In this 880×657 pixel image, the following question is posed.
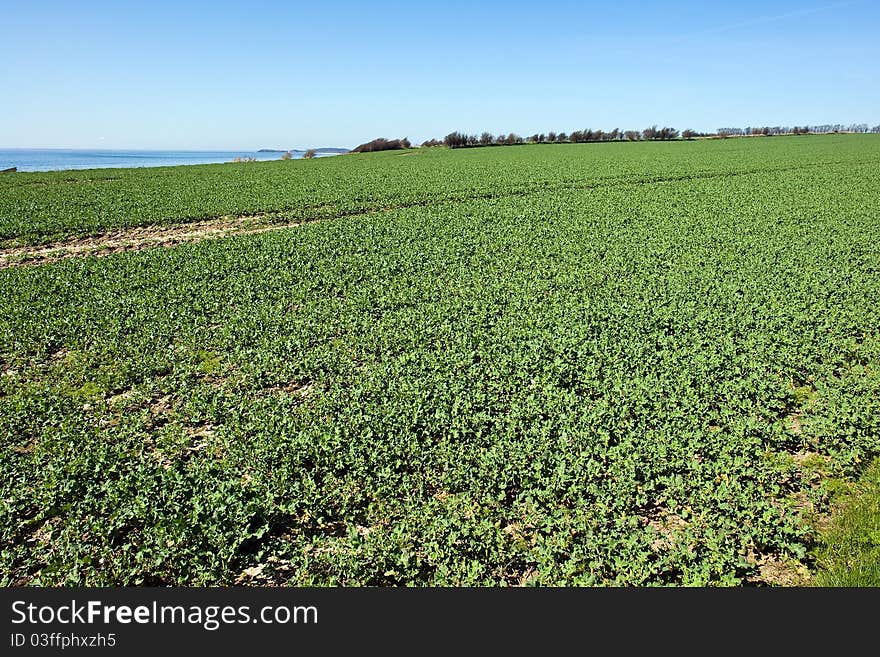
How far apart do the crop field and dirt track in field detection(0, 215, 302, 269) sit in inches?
87.6

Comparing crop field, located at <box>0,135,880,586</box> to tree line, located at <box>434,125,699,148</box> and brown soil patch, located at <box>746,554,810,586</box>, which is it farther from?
tree line, located at <box>434,125,699,148</box>

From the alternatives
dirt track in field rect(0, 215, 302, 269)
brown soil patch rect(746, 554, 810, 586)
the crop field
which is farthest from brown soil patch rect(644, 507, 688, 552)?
dirt track in field rect(0, 215, 302, 269)

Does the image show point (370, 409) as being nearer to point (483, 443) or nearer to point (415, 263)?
point (483, 443)

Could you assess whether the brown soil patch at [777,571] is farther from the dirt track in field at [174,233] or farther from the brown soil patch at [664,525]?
the dirt track in field at [174,233]

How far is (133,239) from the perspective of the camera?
18625mm

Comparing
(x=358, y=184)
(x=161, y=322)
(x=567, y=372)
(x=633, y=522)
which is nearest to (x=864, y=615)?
(x=633, y=522)

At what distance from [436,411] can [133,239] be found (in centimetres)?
1630

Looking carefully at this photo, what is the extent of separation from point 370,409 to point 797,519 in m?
4.80

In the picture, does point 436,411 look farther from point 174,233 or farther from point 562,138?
point 562,138

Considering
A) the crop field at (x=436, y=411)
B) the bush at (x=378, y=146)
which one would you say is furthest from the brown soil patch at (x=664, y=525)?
the bush at (x=378, y=146)

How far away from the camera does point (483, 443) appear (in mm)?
6348

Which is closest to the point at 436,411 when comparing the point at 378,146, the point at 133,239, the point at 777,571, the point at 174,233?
the point at 777,571

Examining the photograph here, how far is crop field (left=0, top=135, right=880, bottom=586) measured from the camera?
4875 mm

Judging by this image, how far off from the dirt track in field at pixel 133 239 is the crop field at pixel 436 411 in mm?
2226
